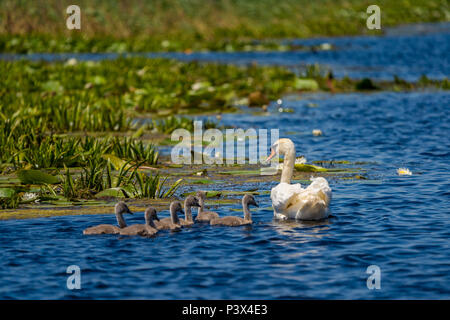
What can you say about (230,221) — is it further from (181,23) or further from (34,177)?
(181,23)

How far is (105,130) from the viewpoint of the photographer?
20.1m

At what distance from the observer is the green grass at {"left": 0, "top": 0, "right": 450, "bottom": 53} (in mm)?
47562

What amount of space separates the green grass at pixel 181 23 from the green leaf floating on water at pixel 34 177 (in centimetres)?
3287

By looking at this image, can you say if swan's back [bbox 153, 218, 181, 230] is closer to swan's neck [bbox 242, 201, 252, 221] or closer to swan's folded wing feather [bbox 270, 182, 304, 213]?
swan's neck [bbox 242, 201, 252, 221]

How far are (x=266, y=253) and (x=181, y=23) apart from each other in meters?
51.1

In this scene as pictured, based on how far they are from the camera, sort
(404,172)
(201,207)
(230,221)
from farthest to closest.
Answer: (404,172), (201,207), (230,221)

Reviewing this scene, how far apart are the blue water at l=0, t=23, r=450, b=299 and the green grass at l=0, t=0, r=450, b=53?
3472cm

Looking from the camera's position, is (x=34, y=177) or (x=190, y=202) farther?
(x=34, y=177)

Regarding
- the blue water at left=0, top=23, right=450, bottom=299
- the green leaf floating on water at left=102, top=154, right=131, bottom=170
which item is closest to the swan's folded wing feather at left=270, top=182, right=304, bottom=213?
the blue water at left=0, top=23, right=450, bottom=299

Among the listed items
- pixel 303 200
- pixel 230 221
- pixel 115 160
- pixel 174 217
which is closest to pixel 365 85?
pixel 115 160

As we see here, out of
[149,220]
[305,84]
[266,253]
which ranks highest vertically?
[305,84]

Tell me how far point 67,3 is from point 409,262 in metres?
49.1

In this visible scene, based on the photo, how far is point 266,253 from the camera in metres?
9.87

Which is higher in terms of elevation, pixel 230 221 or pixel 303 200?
pixel 303 200
